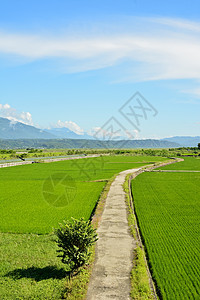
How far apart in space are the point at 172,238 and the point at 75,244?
6085 millimetres

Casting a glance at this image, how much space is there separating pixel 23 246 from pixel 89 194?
46.5 ft

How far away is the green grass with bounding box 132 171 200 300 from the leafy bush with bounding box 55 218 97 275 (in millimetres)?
2794

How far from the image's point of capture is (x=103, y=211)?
18.8 metres

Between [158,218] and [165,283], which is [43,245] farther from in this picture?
[158,218]

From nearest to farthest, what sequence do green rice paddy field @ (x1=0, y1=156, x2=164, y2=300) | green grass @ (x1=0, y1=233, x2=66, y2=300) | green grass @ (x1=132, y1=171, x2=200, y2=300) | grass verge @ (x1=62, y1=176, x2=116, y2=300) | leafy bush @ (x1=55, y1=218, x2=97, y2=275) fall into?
grass verge @ (x1=62, y1=176, x2=116, y2=300), green grass @ (x1=0, y1=233, x2=66, y2=300), green rice paddy field @ (x1=0, y1=156, x2=164, y2=300), green grass @ (x1=132, y1=171, x2=200, y2=300), leafy bush @ (x1=55, y1=218, x2=97, y2=275)

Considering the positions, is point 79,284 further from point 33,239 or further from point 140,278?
point 33,239

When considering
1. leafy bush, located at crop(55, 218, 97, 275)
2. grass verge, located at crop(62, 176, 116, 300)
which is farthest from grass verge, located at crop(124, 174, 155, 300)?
leafy bush, located at crop(55, 218, 97, 275)

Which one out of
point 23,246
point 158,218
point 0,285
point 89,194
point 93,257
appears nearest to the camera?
point 0,285

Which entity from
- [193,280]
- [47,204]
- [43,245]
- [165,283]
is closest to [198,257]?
[193,280]

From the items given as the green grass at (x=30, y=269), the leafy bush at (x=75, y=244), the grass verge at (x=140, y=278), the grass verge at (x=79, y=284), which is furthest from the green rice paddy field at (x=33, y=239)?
the grass verge at (x=140, y=278)

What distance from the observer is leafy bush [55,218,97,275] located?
10188mm

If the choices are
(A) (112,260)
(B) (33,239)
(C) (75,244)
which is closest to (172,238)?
(A) (112,260)

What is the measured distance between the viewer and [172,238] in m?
14.2

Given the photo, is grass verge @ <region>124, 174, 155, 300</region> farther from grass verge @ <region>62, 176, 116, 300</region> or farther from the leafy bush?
the leafy bush
